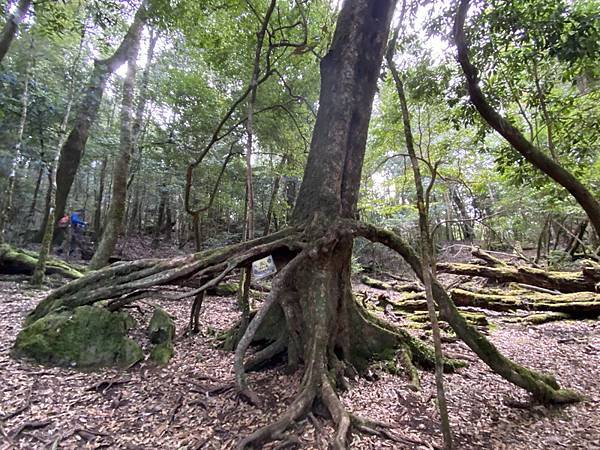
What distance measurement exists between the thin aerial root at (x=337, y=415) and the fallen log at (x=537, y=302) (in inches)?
222

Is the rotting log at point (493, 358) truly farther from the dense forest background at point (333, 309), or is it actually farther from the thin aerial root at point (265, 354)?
the thin aerial root at point (265, 354)

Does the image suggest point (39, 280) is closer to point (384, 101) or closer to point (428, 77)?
point (428, 77)

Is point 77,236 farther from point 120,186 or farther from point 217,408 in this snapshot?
point 217,408

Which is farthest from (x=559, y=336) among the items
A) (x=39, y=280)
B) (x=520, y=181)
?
(x=39, y=280)

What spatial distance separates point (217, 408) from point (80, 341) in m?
1.70

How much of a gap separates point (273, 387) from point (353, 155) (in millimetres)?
2847

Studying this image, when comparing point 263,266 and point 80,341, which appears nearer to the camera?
point 80,341

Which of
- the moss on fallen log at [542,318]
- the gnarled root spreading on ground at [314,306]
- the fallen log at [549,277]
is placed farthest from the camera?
the fallen log at [549,277]

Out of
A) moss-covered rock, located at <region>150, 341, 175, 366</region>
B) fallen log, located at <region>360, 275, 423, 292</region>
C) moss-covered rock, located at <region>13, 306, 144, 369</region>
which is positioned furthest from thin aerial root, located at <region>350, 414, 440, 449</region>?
fallen log, located at <region>360, 275, 423, 292</region>

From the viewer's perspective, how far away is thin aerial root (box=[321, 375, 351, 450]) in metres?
2.31

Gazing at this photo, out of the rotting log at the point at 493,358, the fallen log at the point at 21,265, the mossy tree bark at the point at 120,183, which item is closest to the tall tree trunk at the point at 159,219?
→ the mossy tree bark at the point at 120,183

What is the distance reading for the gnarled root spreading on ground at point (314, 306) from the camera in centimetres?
309

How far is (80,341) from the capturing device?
3305 millimetres

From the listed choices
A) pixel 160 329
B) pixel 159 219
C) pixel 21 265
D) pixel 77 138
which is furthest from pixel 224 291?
pixel 159 219
